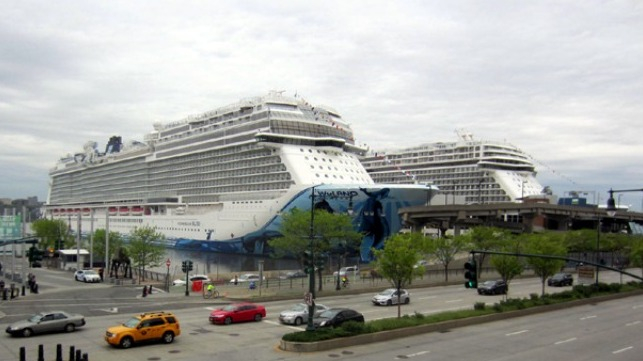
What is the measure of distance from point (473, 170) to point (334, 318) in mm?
81736

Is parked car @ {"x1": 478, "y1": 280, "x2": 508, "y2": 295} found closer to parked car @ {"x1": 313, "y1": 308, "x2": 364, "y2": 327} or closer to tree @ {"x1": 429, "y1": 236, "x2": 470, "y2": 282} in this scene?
tree @ {"x1": 429, "y1": 236, "x2": 470, "y2": 282}

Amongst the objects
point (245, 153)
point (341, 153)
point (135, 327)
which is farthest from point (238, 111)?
point (135, 327)

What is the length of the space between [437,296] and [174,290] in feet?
64.0

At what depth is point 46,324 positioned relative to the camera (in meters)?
22.4

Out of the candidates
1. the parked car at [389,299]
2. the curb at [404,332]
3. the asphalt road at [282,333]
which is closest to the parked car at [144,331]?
the asphalt road at [282,333]

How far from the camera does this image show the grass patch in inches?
818

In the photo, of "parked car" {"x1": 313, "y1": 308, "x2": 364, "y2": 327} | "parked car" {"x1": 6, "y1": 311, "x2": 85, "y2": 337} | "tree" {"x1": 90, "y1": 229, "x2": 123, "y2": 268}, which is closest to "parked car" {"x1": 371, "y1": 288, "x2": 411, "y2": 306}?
"parked car" {"x1": 313, "y1": 308, "x2": 364, "y2": 327}

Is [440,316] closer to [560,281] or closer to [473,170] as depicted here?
[560,281]

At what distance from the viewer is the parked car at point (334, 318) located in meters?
23.5

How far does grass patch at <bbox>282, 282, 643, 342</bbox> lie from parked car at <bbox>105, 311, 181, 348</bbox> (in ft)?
14.8

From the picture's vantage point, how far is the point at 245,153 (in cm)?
6694

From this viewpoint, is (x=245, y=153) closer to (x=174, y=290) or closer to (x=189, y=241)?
(x=189, y=241)

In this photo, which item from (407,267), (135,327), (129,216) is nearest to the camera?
(135,327)

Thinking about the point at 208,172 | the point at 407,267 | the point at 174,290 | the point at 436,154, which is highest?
the point at 436,154
